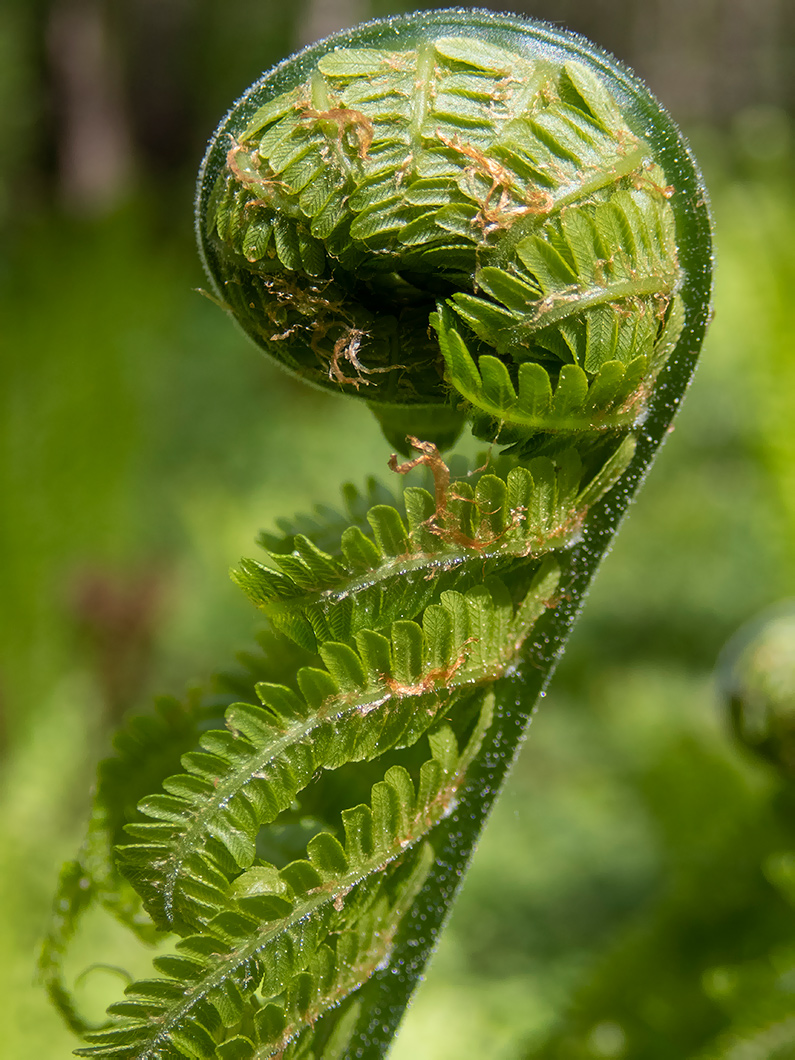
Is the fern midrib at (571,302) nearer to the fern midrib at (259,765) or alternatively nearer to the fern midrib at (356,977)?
the fern midrib at (259,765)

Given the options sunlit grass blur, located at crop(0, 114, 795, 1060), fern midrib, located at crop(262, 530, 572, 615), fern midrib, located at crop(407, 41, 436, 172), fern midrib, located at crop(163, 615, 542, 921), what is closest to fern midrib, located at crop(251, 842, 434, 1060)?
fern midrib, located at crop(163, 615, 542, 921)

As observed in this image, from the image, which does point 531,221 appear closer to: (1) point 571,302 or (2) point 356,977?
(1) point 571,302

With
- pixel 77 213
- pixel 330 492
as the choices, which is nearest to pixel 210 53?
pixel 77 213

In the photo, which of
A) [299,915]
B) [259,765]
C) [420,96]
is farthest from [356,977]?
[420,96]

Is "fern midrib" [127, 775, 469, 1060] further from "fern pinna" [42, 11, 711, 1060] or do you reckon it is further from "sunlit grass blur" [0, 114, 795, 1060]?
"sunlit grass blur" [0, 114, 795, 1060]

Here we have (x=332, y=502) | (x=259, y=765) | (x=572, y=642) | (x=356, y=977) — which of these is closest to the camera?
(x=259, y=765)

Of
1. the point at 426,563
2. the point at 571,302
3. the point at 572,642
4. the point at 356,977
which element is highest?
the point at 571,302

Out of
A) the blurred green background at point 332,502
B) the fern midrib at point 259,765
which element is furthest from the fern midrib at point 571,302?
the blurred green background at point 332,502
